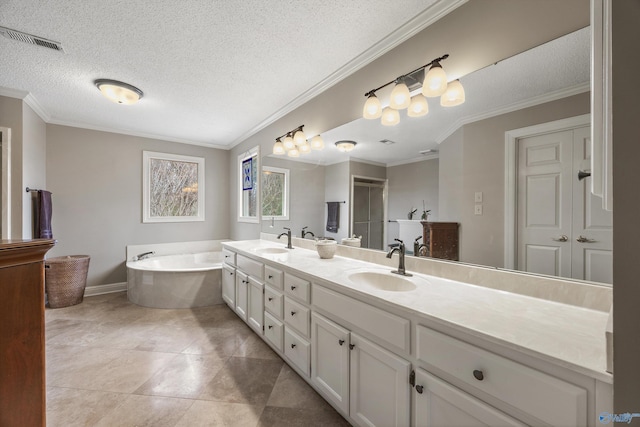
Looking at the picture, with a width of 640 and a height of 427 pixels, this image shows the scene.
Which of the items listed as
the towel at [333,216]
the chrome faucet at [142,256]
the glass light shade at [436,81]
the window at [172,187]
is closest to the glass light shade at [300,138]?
the towel at [333,216]

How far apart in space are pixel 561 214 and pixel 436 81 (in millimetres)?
919

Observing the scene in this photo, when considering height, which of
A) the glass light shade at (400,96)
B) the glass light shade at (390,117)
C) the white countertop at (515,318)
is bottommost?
the white countertop at (515,318)

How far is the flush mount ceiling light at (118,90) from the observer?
248 centimetres

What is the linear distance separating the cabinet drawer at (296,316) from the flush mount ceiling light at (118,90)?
2556mm

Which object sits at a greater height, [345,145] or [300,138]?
[300,138]

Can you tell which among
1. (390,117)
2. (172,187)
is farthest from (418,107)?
(172,187)

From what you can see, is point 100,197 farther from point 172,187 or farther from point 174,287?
point 174,287

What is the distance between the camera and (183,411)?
162 centimetres

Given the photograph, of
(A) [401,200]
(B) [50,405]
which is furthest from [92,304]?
(A) [401,200]

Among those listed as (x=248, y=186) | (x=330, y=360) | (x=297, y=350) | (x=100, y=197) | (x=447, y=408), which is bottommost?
(x=297, y=350)

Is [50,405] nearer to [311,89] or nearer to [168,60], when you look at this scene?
[168,60]

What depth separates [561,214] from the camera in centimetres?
114

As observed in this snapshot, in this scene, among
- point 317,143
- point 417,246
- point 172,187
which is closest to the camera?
point 417,246

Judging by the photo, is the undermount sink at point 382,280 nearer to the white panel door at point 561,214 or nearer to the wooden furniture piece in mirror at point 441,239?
the wooden furniture piece in mirror at point 441,239
